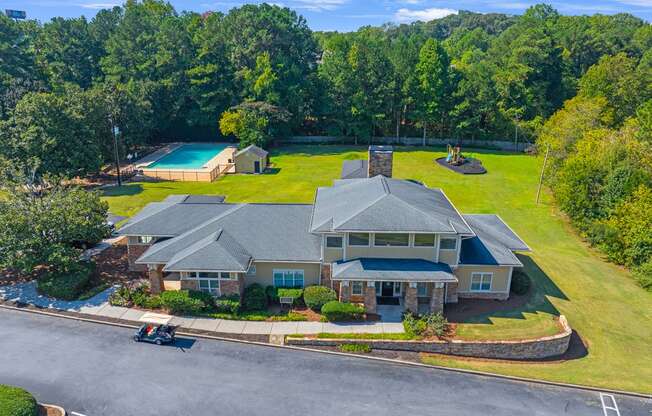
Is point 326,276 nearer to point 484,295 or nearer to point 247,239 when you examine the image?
point 247,239

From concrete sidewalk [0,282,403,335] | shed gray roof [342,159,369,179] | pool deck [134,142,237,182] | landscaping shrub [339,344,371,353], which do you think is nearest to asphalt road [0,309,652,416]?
landscaping shrub [339,344,371,353]

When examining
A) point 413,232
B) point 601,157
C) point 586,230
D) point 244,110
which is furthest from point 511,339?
point 244,110

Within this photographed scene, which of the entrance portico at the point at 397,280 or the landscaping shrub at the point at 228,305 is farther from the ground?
the entrance portico at the point at 397,280

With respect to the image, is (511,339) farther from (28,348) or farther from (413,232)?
(28,348)

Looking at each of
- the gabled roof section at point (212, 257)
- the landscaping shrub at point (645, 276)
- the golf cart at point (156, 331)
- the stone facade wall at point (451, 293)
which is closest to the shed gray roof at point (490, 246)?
the stone facade wall at point (451, 293)

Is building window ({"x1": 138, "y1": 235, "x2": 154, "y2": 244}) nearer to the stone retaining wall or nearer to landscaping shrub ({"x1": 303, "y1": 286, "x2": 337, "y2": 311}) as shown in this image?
landscaping shrub ({"x1": 303, "y1": 286, "x2": 337, "y2": 311})

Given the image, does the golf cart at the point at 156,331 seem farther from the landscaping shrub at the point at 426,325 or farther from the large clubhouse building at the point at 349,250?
the landscaping shrub at the point at 426,325
